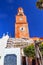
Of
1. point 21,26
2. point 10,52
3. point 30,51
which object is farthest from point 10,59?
point 21,26

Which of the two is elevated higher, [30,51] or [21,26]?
[21,26]

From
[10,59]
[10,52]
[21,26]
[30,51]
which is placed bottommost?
[10,59]

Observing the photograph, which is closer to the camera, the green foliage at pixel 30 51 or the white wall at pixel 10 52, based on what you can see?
the green foliage at pixel 30 51

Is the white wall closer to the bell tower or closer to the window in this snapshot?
the window

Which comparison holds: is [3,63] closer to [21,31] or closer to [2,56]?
[2,56]

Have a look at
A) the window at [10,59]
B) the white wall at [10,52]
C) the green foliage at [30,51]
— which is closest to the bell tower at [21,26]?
the white wall at [10,52]

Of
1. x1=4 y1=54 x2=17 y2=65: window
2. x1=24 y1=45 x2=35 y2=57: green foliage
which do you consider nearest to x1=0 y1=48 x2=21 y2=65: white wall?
x1=4 y1=54 x2=17 y2=65: window

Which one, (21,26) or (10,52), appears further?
(21,26)

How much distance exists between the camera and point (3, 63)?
45.4 meters

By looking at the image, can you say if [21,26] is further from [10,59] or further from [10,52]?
[10,59]

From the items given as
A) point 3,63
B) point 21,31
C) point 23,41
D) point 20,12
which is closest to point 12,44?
point 23,41

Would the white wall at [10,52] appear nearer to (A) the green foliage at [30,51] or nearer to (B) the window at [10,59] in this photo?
(B) the window at [10,59]

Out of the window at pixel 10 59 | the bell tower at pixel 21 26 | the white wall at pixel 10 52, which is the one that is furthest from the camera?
the bell tower at pixel 21 26

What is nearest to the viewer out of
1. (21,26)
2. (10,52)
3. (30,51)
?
(30,51)
